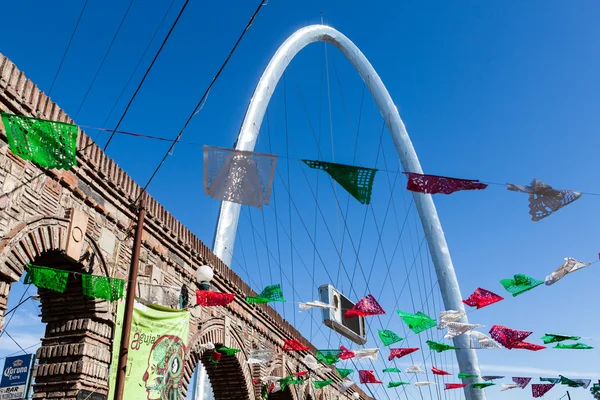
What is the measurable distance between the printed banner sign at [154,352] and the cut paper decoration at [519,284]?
6.93 meters

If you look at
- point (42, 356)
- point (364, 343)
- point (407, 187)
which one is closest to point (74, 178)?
point (42, 356)

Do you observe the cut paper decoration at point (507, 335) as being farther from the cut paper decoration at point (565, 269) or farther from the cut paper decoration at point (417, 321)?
the cut paper decoration at point (565, 269)

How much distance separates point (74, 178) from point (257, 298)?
239 inches

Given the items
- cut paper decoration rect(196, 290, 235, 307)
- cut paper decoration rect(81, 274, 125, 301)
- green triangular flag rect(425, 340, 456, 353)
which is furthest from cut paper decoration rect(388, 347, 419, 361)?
cut paper decoration rect(81, 274, 125, 301)

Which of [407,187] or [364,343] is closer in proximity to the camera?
[407,187]

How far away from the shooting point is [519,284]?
12.0 m

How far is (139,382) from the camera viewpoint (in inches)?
327

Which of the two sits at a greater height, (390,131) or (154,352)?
(390,131)

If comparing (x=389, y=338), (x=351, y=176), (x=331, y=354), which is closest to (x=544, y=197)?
(x=351, y=176)

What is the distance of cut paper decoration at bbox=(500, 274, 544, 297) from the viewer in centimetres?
1190

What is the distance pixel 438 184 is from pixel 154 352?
520 cm

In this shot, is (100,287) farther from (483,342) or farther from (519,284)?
(483,342)

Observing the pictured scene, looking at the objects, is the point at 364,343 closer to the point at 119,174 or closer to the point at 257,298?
the point at 257,298

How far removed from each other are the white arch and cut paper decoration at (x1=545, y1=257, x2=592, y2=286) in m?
8.16
